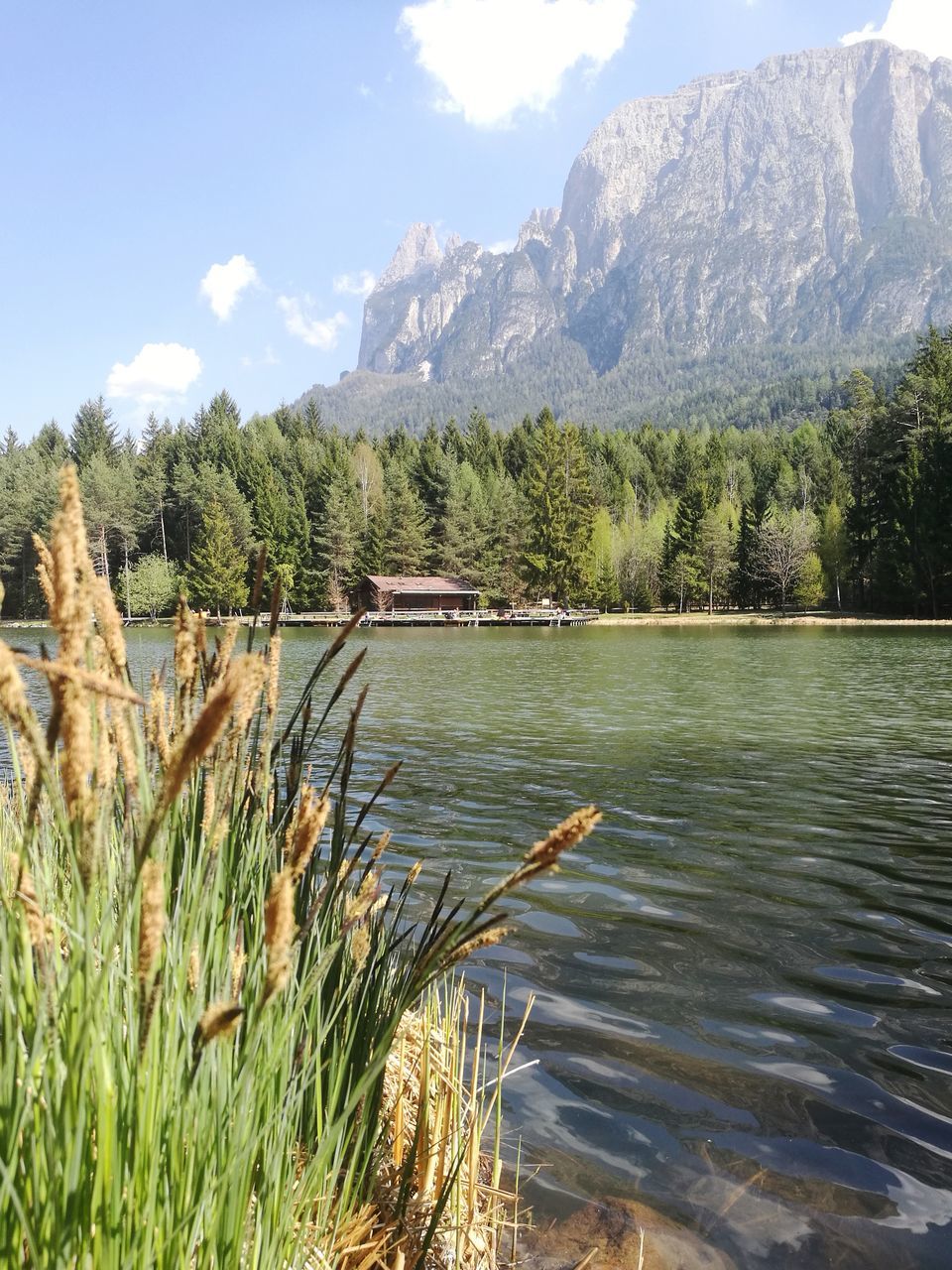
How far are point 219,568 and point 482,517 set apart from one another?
22605 mm

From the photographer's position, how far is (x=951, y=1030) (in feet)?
14.0

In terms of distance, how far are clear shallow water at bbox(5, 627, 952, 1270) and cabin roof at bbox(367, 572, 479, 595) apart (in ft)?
193

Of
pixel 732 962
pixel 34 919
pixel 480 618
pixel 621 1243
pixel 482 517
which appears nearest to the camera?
pixel 34 919

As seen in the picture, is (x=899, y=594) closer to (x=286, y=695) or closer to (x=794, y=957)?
(x=286, y=695)

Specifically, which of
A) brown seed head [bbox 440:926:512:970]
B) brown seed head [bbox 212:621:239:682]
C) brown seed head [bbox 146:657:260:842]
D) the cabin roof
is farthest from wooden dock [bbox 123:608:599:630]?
brown seed head [bbox 146:657:260:842]

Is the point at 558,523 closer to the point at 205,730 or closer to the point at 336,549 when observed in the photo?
the point at 336,549

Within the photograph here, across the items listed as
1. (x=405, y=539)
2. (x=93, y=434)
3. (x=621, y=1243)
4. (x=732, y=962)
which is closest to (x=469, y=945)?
(x=621, y=1243)

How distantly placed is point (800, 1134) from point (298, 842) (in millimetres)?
3160

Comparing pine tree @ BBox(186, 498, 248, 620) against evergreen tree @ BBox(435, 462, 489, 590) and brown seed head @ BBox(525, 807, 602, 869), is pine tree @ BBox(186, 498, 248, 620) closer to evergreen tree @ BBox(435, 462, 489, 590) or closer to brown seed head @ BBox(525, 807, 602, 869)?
evergreen tree @ BBox(435, 462, 489, 590)

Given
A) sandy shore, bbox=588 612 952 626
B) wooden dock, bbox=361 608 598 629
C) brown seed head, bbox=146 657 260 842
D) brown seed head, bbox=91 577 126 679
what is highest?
brown seed head, bbox=91 577 126 679

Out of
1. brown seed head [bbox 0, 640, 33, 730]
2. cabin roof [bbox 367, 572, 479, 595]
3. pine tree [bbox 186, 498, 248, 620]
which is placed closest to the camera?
brown seed head [bbox 0, 640, 33, 730]

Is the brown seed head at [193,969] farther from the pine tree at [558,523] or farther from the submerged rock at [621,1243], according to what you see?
the pine tree at [558,523]

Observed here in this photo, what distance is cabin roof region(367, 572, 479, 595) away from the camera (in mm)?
72875

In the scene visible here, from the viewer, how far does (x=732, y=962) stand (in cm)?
519
